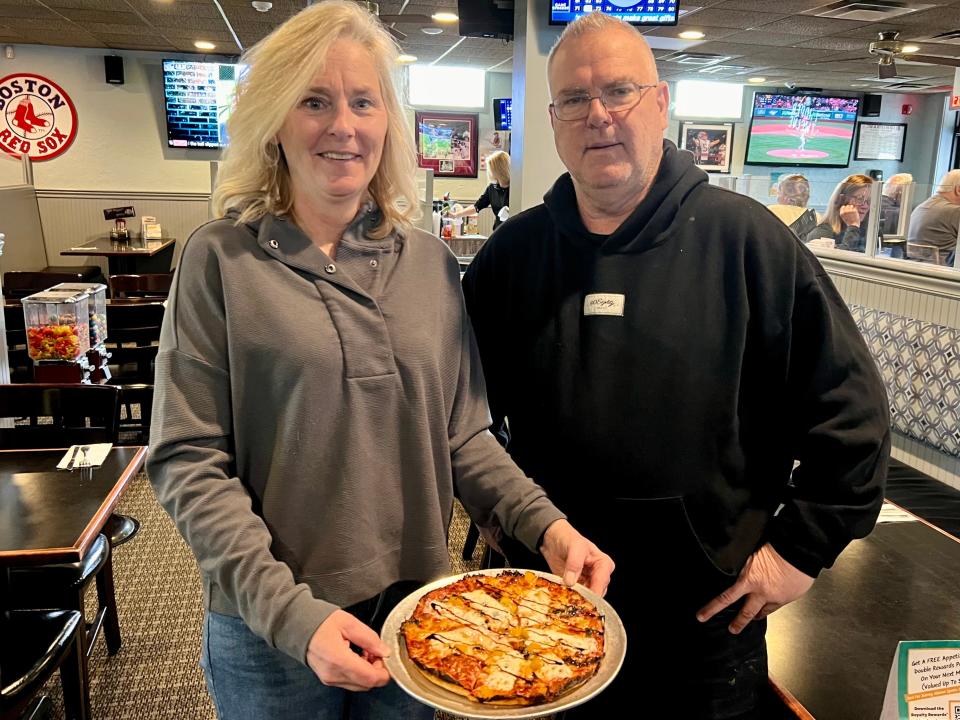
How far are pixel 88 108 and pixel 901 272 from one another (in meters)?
8.14

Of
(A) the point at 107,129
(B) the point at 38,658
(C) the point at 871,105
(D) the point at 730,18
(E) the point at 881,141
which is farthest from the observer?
(E) the point at 881,141

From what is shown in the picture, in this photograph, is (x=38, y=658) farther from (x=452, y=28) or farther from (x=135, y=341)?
(x=452, y=28)

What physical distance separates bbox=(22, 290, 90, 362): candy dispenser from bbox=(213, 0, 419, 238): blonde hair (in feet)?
8.15

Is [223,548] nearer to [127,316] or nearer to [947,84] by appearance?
[127,316]

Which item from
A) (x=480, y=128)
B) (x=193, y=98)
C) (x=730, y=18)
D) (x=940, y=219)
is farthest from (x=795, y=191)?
(x=193, y=98)

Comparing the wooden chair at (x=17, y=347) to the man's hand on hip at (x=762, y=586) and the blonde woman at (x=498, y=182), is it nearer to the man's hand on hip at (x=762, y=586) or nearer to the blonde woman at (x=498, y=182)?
the blonde woman at (x=498, y=182)

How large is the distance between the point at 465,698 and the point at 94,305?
321 centimetres

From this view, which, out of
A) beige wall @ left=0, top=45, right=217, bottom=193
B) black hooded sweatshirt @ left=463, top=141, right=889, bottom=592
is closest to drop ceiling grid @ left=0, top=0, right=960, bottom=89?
beige wall @ left=0, top=45, right=217, bottom=193

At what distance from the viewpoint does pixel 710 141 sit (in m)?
10.9

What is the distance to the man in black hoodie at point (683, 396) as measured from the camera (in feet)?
4.04

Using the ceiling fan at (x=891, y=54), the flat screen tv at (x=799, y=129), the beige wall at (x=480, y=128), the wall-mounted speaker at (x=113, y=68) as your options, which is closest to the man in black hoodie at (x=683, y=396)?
the ceiling fan at (x=891, y=54)

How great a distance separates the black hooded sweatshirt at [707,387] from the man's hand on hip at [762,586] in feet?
0.06

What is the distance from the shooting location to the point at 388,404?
1.10m

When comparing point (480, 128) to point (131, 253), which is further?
point (480, 128)
